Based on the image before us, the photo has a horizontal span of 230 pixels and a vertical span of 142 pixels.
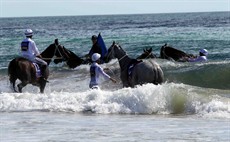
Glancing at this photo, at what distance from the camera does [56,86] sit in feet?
76.7

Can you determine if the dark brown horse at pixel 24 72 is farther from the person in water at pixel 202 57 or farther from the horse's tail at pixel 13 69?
the person in water at pixel 202 57

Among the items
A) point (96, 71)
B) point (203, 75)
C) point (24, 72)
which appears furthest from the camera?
point (203, 75)

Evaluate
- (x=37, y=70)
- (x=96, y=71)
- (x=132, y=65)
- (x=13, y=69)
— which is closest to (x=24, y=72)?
(x=13, y=69)

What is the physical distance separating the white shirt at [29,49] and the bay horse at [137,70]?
7.51ft

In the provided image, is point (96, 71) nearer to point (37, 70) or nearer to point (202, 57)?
point (37, 70)

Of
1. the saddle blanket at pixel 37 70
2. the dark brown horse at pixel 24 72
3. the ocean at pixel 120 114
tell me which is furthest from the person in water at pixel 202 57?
the saddle blanket at pixel 37 70

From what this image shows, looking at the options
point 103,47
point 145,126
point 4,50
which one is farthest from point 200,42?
point 145,126

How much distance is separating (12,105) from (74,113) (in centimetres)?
197

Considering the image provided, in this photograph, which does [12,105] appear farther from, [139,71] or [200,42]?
[200,42]

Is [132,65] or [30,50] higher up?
[30,50]

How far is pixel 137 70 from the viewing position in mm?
16422

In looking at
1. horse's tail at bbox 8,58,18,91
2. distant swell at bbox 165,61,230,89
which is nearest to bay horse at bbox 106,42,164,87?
horse's tail at bbox 8,58,18,91

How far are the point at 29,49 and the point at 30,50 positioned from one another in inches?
1.9

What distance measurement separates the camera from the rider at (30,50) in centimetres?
1775
